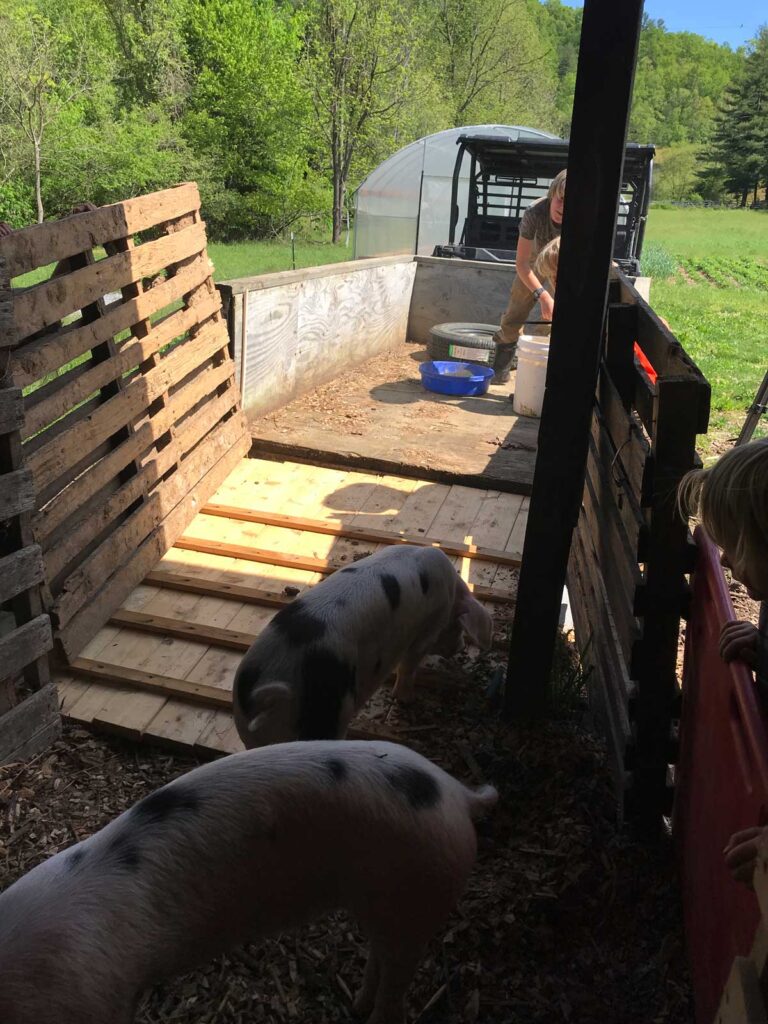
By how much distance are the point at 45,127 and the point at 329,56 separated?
35.2 feet

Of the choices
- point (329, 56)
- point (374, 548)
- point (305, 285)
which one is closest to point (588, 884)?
point (374, 548)

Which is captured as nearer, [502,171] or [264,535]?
[264,535]

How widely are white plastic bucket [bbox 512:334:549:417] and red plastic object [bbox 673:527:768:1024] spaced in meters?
4.97

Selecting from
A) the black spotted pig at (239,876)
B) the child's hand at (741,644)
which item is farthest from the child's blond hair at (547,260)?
the black spotted pig at (239,876)

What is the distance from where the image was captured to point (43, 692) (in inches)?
142

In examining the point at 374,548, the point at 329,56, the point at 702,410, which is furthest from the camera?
the point at 329,56

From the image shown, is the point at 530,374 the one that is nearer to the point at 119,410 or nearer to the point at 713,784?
the point at 119,410

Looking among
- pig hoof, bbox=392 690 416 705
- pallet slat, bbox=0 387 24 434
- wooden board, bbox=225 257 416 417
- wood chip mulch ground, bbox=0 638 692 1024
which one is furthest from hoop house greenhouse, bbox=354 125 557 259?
wood chip mulch ground, bbox=0 638 692 1024

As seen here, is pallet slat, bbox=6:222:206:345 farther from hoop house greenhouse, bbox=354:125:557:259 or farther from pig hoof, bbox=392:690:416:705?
hoop house greenhouse, bbox=354:125:557:259

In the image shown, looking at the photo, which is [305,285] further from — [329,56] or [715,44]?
[715,44]

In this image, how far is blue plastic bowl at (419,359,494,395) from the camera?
8641 millimetres

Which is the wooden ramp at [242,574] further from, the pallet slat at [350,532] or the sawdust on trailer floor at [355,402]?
the sawdust on trailer floor at [355,402]

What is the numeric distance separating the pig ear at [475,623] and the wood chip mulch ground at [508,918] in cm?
49

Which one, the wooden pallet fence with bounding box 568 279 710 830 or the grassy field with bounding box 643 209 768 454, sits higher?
the wooden pallet fence with bounding box 568 279 710 830
